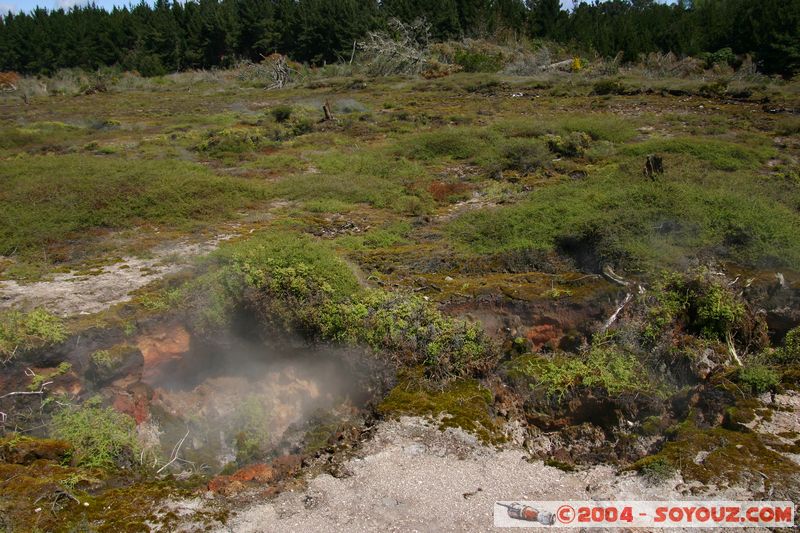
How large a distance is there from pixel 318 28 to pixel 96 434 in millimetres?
46167

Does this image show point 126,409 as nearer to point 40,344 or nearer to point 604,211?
point 40,344

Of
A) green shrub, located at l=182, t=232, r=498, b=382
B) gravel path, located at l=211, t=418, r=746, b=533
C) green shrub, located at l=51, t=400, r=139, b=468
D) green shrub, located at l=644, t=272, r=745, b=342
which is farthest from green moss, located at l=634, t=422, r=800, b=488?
green shrub, located at l=51, t=400, r=139, b=468

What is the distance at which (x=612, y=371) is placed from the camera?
262 inches

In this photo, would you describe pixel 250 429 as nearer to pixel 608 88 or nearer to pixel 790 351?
pixel 790 351

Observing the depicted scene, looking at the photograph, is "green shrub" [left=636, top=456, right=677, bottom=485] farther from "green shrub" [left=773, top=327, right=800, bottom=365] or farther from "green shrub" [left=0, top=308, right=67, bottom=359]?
"green shrub" [left=0, top=308, right=67, bottom=359]

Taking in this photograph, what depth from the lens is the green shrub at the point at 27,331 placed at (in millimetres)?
6691

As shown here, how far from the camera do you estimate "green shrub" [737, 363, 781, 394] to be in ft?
20.1

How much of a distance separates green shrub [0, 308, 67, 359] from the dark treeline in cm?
3187

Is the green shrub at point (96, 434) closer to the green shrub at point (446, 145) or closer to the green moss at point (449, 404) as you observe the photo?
the green moss at point (449, 404)

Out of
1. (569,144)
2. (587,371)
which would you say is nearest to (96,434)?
(587,371)

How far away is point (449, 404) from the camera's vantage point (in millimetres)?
6273

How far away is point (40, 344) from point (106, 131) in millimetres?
16868

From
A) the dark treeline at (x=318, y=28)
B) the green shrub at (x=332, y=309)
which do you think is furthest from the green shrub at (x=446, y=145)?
the dark treeline at (x=318, y=28)

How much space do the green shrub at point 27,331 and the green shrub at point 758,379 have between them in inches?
295
